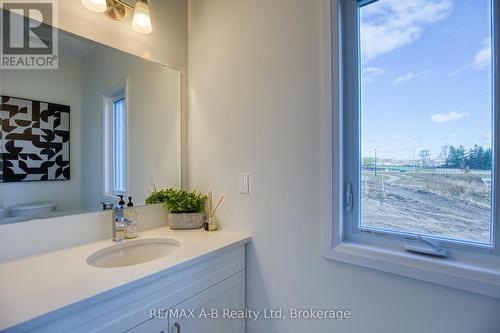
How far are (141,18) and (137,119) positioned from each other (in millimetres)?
544

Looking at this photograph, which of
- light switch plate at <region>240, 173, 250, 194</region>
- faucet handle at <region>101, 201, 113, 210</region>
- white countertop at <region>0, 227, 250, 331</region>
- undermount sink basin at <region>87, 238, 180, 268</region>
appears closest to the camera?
white countertop at <region>0, 227, 250, 331</region>

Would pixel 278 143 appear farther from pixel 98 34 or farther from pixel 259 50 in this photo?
pixel 98 34

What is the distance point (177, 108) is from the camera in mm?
1660

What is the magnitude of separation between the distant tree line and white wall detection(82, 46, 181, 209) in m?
1.43

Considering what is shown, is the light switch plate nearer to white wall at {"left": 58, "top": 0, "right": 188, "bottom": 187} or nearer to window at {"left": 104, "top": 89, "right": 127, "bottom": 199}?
white wall at {"left": 58, "top": 0, "right": 188, "bottom": 187}

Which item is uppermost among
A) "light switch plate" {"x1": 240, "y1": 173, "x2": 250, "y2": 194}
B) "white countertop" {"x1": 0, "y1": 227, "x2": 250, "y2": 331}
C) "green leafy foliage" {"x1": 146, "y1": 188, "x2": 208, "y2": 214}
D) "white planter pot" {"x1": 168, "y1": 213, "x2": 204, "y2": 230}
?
"light switch plate" {"x1": 240, "y1": 173, "x2": 250, "y2": 194}

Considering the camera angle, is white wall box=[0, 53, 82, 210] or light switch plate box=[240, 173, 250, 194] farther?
light switch plate box=[240, 173, 250, 194]

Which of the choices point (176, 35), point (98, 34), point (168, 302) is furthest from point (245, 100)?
point (168, 302)

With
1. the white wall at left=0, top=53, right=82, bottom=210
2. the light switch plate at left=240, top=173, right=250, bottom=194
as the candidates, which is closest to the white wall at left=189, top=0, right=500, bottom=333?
the light switch plate at left=240, top=173, right=250, bottom=194

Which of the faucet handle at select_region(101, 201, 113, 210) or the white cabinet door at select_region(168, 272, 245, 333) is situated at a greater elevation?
the faucet handle at select_region(101, 201, 113, 210)

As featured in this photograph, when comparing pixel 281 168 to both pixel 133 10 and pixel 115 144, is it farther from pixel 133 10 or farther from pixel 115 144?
pixel 133 10

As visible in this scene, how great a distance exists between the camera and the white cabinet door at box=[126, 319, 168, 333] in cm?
87

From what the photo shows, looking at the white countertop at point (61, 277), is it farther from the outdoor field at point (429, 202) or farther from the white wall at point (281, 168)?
the outdoor field at point (429, 202)

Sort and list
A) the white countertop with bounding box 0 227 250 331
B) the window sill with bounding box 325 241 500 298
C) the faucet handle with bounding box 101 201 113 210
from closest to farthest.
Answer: the white countertop with bounding box 0 227 250 331, the window sill with bounding box 325 241 500 298, the faucet handle with bounding box 101 201 113 210
